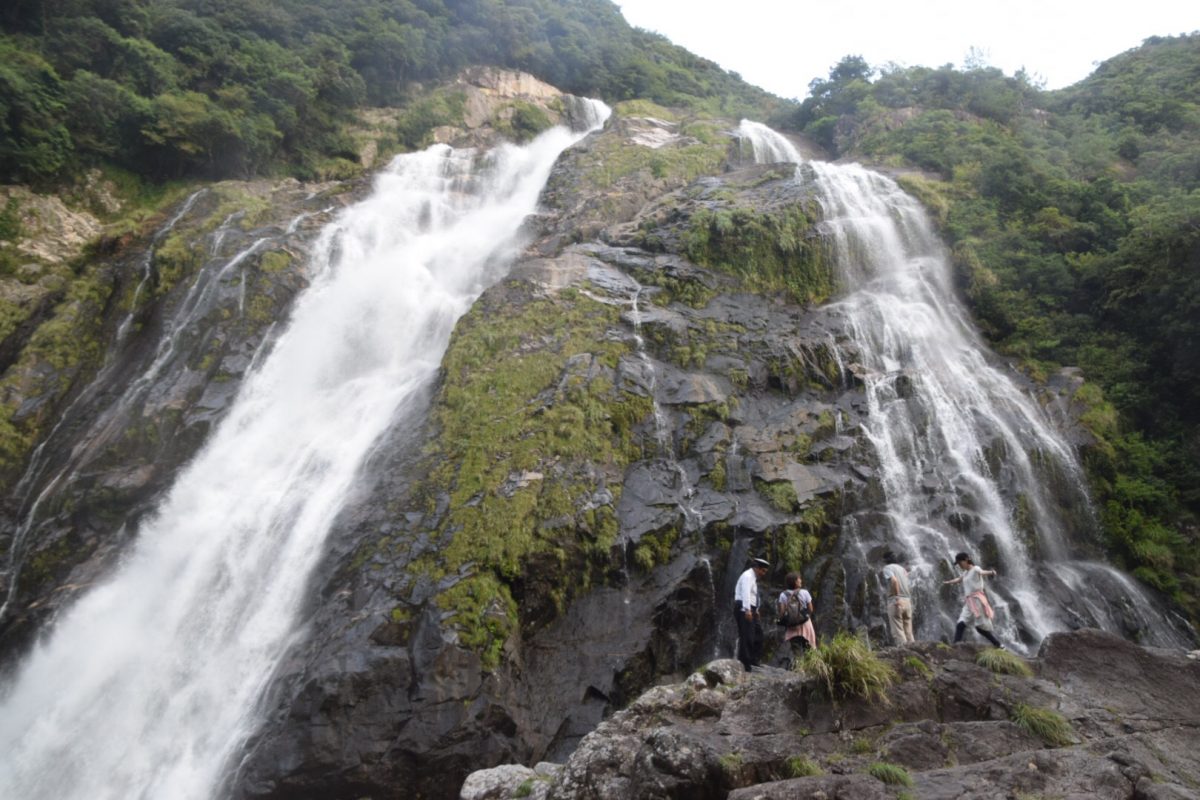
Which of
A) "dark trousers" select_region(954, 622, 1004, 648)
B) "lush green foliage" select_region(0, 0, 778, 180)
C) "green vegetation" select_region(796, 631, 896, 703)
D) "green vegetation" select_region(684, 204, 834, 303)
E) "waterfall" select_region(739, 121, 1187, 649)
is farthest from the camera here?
"lush green foliage" select_region(0, 0, 778, 180)

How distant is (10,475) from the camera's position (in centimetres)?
1279

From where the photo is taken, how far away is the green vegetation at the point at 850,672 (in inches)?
210

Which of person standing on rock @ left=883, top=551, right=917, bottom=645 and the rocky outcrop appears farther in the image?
the rocky outcrop

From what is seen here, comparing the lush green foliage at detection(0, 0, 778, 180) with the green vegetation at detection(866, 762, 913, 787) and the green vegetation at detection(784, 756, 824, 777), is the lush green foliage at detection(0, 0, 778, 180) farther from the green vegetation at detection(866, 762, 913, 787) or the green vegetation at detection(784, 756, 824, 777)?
the green vegetation at detection(866, 762, 913, 787)

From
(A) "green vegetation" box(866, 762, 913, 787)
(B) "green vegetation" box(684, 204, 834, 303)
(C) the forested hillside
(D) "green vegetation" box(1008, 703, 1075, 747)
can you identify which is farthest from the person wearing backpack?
(B) "green vegetation" box(684, 204, 834, 303)

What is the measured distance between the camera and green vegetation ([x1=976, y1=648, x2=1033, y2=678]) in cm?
566

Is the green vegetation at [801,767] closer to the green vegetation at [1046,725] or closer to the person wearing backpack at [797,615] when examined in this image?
the green vegetation at [1046,725]

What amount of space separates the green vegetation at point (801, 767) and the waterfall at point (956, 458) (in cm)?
562

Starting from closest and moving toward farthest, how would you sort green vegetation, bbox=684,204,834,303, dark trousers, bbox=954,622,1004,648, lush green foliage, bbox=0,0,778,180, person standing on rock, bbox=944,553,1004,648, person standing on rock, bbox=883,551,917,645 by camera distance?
1. dark trousers, bbox=954,622,1004,648
2. person standing on rock, bbox=944,553,1004,648
3. person standing on rock, bbox=883,551,917,645
4. green vegetation, bbox=684,204,834,303
5. lush green foliage, bbox=0,0,778,180

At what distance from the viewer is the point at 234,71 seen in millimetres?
22859

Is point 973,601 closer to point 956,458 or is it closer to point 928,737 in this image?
point 928,737

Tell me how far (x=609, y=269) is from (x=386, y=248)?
798 centimetres

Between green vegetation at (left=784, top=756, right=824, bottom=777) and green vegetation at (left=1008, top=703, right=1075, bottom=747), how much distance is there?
167 cm

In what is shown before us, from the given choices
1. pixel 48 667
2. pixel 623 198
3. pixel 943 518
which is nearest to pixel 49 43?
pixel 623 198
